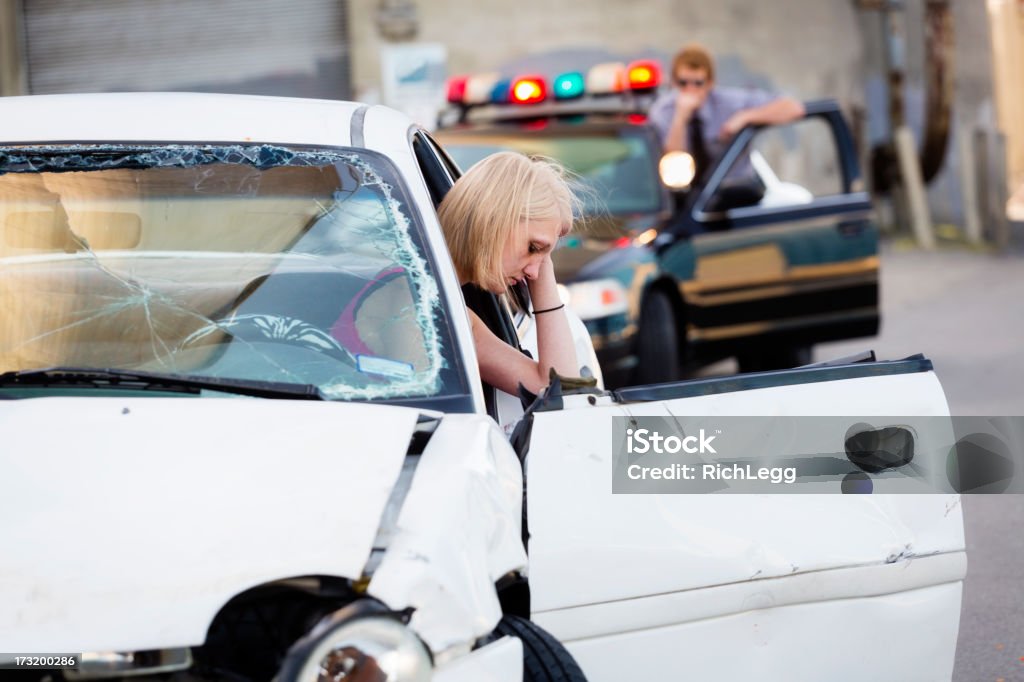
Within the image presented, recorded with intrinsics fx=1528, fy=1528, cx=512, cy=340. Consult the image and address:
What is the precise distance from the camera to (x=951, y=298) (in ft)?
45.9

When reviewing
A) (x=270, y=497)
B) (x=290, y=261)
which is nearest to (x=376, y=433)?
(x=270, y=497)

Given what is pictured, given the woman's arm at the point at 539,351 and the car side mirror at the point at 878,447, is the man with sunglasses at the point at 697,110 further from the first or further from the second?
the car side mirror at the point at 878,447

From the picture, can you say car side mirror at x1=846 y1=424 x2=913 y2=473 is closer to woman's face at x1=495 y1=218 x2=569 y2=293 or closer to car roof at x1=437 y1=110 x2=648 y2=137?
woman's face at x1=495 y1=218 x2=569 y2=293

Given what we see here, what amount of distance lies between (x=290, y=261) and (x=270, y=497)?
882 millimetres

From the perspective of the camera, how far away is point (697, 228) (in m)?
8.56

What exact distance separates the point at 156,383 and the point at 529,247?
961mm

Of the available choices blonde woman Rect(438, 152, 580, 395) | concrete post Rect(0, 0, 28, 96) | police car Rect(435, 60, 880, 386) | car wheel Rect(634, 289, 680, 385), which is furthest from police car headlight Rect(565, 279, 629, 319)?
concrete post Rect(0, 0, 28, 96)

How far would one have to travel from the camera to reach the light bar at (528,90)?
8953 millimetres

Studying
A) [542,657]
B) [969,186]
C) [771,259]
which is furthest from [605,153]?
[969,186]

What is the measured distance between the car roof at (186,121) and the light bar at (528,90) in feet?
18.4

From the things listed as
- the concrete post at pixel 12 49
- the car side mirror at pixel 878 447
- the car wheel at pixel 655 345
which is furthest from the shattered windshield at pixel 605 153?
the concrete post at pixel 12 49

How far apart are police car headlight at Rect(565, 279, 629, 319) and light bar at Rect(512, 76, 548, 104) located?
5.38ft

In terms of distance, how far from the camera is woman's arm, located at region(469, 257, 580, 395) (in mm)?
3426

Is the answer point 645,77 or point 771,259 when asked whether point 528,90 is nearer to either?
point 645,77
